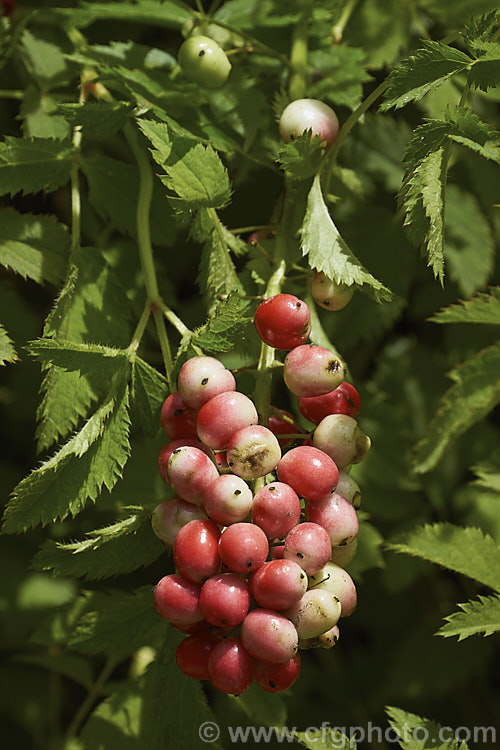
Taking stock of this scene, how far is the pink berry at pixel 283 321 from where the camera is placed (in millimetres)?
831

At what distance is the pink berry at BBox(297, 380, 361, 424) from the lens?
Answer: 876 mm

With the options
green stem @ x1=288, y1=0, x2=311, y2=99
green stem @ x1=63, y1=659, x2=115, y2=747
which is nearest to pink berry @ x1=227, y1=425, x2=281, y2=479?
green stem @ x1=288, y1=0, x2=311, y2=99

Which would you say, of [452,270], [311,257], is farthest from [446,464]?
[311,257]

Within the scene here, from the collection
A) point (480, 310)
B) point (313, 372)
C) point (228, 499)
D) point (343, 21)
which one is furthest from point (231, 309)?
point (343, 21)

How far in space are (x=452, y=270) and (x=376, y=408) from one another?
354 mm

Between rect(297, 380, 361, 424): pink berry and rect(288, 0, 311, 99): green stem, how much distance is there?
1.91 feet

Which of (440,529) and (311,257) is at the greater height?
(311,257)

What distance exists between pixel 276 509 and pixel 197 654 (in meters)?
0.20

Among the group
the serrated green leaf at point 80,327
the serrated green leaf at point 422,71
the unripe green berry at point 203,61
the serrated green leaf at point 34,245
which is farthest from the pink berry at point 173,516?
the unripe green berry at point 203,61

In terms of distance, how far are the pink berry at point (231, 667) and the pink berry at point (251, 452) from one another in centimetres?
19

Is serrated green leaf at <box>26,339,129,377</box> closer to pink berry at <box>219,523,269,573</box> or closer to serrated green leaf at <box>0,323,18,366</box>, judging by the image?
serrated green leaf at <box>0,323,18,366</box>

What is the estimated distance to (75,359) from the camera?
889 mm

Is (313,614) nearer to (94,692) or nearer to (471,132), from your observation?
(471,132)

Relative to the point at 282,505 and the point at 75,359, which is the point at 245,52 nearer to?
the point at 75,359
